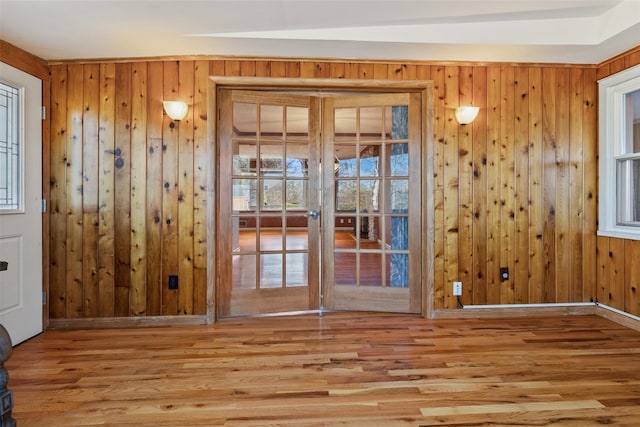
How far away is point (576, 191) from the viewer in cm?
346

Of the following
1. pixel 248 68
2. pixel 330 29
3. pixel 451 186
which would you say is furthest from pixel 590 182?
pixel 248 68

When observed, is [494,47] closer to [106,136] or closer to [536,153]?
[536,153]

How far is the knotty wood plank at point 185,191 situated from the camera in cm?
323

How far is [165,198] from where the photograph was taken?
10.6 ft

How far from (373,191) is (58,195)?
2929 mm

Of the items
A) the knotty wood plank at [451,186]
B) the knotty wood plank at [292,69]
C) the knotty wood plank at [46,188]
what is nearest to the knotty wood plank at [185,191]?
the knotty wood plank at [292,69]

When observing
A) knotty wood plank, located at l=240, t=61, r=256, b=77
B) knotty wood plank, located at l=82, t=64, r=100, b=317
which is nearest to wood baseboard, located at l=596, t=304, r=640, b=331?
knotty wood plank, located at l=240, t=61, r=256, b=77

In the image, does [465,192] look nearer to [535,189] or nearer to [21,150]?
[535,189]

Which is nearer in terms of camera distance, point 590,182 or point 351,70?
point 351,70

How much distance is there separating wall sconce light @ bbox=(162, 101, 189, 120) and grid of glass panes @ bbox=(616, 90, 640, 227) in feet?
13.4

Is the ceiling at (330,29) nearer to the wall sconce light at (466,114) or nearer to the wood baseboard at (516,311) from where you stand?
the wall sconce light at (466,114)

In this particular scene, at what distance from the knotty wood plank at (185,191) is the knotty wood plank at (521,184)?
3.12 meters

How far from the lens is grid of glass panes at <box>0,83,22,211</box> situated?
276cm

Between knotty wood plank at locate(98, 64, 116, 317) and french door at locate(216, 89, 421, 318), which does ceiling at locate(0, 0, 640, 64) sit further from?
french door at locate(216, 89, 421, 318)
